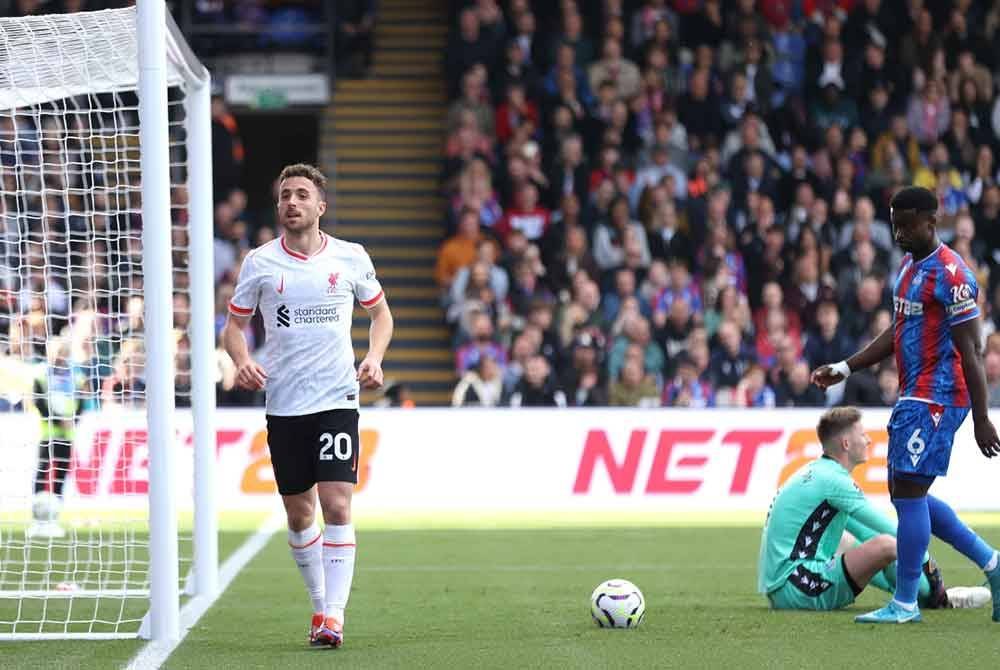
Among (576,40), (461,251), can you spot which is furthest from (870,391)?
(576,40)

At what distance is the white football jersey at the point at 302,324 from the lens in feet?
23.9

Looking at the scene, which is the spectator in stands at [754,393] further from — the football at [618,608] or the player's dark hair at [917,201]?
the player's dark hair at [917,201]

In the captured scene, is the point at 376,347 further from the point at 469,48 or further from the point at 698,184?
the point at 469,48

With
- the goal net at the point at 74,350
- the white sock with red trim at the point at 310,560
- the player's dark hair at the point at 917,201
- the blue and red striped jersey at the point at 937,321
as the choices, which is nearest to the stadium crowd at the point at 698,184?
the goal net at the point at 74,350

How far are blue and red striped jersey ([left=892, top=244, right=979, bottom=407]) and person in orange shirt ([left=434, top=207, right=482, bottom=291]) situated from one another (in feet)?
37.2

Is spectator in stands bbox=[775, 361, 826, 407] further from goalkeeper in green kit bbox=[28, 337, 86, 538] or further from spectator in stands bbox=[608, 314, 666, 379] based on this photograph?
goalkeeper in green kit bbox=[28, 337, 86, 538]

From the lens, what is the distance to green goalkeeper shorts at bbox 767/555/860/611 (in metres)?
8.33

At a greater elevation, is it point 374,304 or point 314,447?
point 374,304

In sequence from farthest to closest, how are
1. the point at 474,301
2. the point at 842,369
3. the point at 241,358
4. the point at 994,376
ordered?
the point at 474,301, the point at 994,376, the point at 842,369, the point at 241,358

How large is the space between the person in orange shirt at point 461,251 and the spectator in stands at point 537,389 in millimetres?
2564

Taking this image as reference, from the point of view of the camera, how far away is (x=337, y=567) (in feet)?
23.8

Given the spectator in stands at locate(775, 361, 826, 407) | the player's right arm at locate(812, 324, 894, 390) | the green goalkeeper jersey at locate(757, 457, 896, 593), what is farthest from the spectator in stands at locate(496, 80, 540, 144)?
the player's right arm at locate(812, 324, 894, 390)

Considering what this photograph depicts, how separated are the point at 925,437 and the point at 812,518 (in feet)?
3.18

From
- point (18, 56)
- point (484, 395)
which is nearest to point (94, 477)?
point (484, 395)
